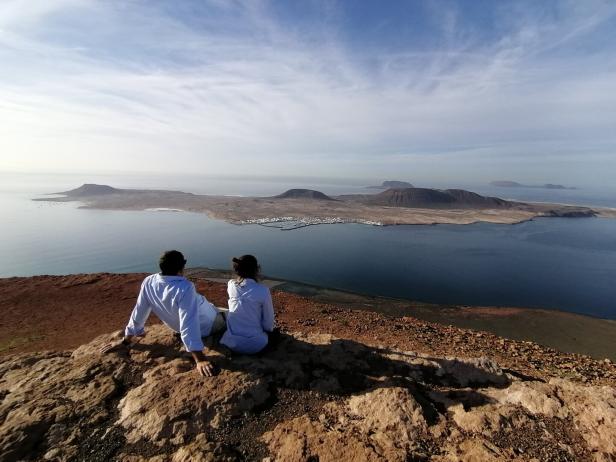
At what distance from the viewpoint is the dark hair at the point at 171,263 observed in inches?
128

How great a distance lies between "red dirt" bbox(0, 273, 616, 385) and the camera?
310 inches

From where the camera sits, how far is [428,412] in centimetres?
301

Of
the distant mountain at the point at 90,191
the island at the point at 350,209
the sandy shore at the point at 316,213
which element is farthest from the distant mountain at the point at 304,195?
the distant mountain at the point at 90,191

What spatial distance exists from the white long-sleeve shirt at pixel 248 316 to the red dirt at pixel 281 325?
534 cm

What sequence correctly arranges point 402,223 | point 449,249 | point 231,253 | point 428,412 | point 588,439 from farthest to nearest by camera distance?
point 402,223 → point 449,249 → point 231,253 → point 428,412 → point 588,439

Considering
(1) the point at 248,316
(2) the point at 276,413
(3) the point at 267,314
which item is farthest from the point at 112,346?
(2) the point at 276,413

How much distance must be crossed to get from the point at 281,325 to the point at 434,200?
10018 centimetres

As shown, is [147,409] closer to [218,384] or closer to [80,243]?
[218,384]

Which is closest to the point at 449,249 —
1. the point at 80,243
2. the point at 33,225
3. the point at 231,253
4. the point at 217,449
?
the point at 231,253

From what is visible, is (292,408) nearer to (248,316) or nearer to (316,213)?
(248,316)

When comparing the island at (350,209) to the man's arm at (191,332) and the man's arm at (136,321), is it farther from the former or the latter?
the man's arm at (191,332)

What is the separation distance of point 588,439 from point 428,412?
1.32 m

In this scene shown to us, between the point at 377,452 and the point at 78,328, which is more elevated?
the point at 377,452

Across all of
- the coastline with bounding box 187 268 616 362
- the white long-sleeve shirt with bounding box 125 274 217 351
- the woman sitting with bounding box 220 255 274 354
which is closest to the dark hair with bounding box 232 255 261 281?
the woman sitting with bounding box 220 255 274 354
